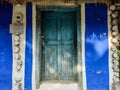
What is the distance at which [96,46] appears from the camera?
8.18 m

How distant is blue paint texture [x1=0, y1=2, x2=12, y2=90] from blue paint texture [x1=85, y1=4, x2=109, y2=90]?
1.84 metres

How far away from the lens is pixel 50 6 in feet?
27.3

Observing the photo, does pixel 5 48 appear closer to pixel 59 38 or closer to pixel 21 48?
pixel 21 48

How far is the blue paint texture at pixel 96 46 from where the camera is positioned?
26.8ft

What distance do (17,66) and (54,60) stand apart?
102 centimetres

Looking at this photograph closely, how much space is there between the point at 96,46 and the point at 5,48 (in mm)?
2178

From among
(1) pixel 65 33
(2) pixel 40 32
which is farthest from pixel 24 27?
(1) pixel 65 33

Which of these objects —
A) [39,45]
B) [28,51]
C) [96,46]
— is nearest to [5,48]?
[28,51]

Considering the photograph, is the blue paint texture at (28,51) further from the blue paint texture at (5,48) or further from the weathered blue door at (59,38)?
the weathered blue door at (59,38)

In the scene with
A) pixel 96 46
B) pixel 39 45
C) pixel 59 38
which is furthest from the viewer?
pixel 59 38

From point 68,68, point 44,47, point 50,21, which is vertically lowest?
point 68,68

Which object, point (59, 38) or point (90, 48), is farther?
point (59, 38)

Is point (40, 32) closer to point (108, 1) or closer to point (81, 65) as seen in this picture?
point (81, 65)

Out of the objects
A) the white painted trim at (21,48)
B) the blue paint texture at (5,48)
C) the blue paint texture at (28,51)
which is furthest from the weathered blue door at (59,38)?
the blue paint texture at (5,48)
